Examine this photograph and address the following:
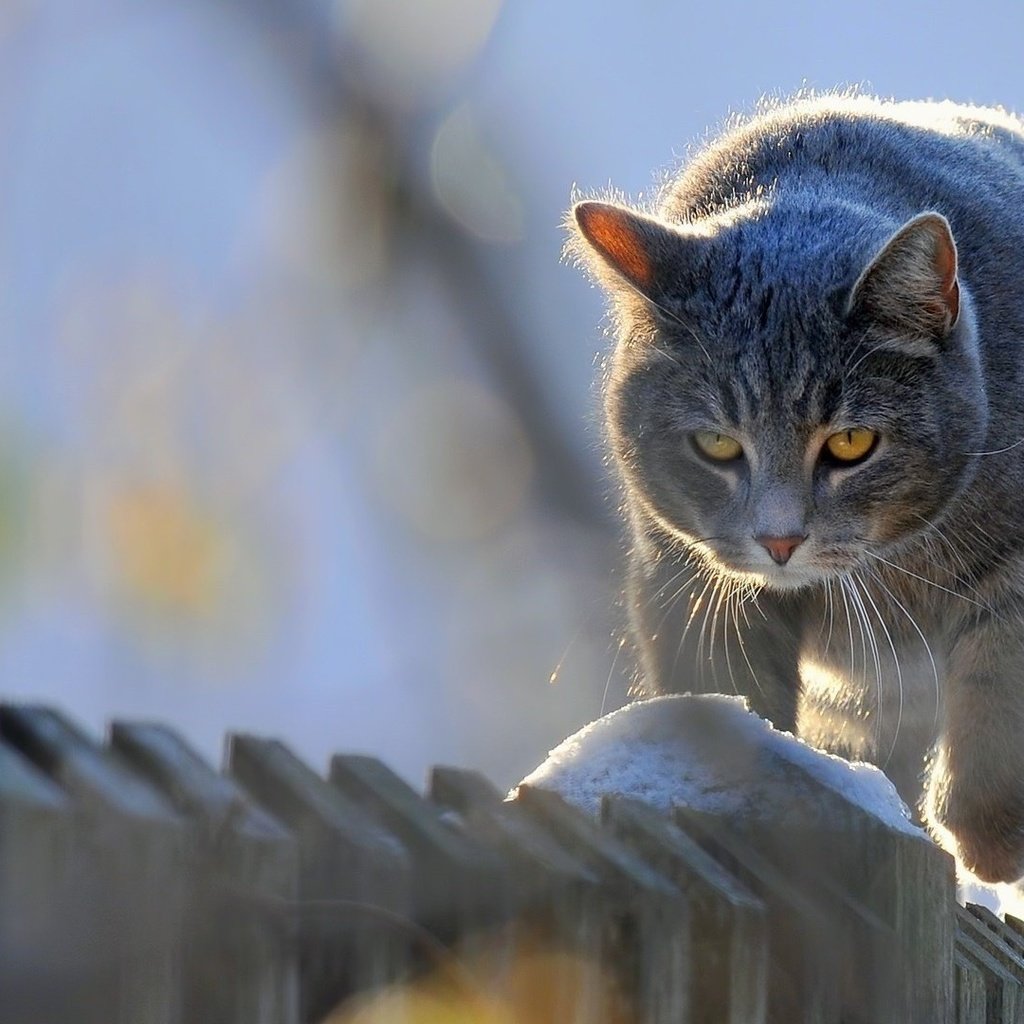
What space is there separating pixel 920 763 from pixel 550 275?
1.33m

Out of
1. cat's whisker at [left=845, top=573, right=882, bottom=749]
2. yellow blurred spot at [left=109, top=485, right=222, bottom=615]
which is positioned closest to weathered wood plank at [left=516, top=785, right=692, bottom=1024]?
cat's whisker at [left=845, top=573, right=882, bottom=749]

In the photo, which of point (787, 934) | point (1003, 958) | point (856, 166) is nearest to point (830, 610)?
point (856, 166)

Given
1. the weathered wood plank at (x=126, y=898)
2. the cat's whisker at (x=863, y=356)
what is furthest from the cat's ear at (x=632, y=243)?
the weathered wood plank at (x=126, y=898)

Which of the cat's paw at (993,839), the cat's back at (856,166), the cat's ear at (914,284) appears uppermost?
the cat's back at (856,166)

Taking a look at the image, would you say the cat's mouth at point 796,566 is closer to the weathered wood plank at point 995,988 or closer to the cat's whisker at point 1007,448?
the cat's whisker at point 1007,448

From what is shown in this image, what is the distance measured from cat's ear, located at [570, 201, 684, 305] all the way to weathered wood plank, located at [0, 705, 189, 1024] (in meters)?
1.92

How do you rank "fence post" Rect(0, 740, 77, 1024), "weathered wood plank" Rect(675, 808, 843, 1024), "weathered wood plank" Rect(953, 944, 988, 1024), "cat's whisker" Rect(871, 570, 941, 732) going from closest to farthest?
1. "fence post" Rect(0, 740, 77, 1024)
2. "weathered wood plank" Rect(675, 808, 843, 1024)
3. "weathered wood plank" Rect(953, 944, 988, 1024)
4. "cat's whisker" Rect(871, 570, 941, 732)

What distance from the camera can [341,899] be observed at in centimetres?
95

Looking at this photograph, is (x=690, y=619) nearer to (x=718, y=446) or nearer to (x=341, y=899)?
(x=718, y=446)

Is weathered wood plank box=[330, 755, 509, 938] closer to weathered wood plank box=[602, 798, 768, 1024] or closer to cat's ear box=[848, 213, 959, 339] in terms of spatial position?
weathered wood plank box=[602, 798, 768, 1024]

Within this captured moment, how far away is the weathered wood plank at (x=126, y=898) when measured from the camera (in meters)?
0.85

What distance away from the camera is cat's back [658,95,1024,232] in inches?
115

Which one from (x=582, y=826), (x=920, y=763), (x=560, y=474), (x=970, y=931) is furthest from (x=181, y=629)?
(x=582, y=826)

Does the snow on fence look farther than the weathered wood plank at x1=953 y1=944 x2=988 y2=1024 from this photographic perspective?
No
